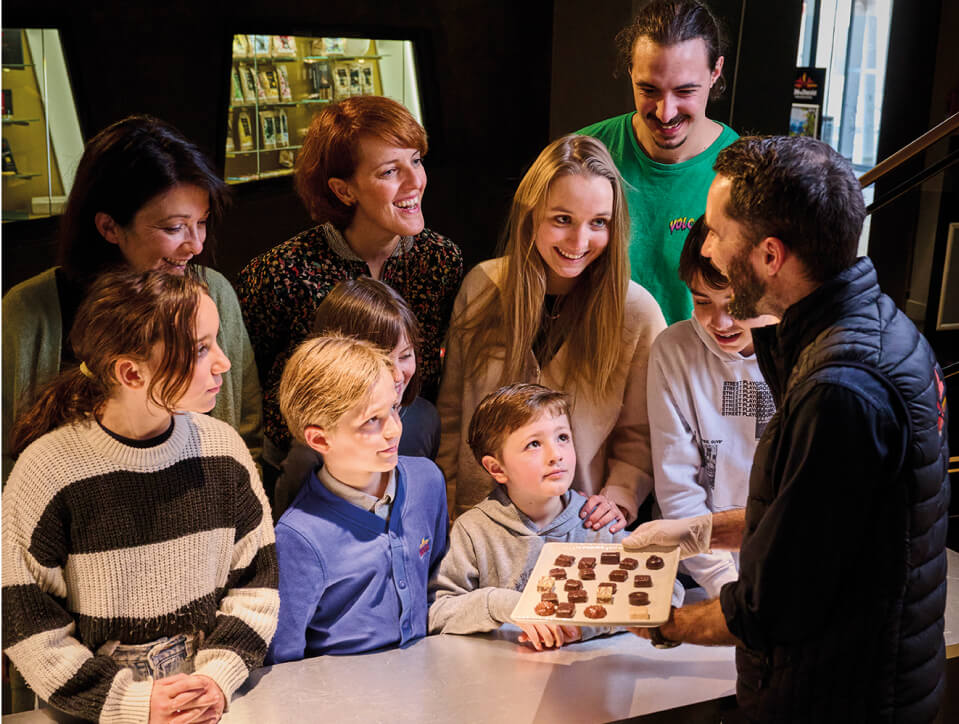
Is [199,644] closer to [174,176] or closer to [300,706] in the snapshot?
[300,706]

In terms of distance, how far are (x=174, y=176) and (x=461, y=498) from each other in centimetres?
108

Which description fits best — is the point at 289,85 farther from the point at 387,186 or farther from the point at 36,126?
the point at 36,126

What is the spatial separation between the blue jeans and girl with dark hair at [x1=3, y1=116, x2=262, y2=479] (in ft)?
1.49

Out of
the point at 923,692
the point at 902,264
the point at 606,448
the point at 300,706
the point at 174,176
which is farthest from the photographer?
the point at 902,264

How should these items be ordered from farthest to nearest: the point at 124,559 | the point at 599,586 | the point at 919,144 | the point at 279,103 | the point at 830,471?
the point at 919,144
the point at 279,103
the point at 599,586
the point at 124,559
the point at 830,471

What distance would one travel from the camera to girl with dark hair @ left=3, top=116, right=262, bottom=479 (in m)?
2.00

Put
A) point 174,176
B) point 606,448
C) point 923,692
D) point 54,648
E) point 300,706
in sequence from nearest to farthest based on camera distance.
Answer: point 923,692 < point 54,648 < point 300,706 < point 174,176 < point 606,448

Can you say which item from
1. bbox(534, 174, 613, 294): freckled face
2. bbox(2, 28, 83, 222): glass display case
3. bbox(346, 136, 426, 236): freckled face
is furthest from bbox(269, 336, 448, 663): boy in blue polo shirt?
bbox(2, 28, 83, 222): glass display case

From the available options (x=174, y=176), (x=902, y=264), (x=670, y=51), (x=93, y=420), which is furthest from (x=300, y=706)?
(x=902, y=264)

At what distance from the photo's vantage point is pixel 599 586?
1.99 meters

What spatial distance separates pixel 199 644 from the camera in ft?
6.24

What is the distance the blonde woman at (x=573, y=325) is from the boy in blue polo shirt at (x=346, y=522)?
0.41 meters

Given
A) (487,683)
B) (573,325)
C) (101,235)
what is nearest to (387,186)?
(573,325)

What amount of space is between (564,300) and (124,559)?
4.02 feet
